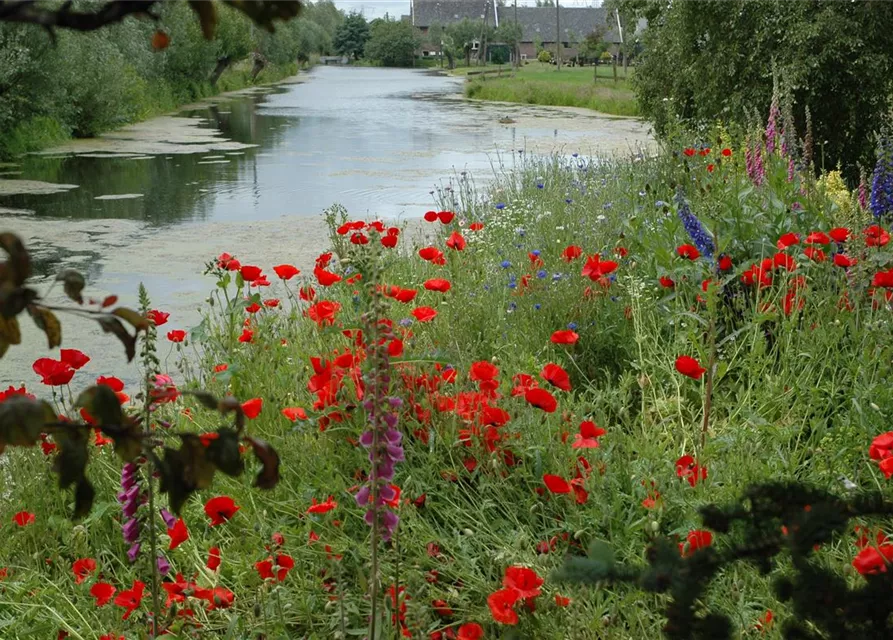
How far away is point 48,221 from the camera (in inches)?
344

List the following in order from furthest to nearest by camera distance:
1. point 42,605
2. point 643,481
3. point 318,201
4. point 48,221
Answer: point 318,201
point 48,221
point 643,481
point 42,605

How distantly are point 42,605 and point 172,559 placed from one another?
1.44 ft

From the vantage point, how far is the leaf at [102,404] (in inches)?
31.7

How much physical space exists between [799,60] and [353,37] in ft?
337

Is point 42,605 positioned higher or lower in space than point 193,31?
lower

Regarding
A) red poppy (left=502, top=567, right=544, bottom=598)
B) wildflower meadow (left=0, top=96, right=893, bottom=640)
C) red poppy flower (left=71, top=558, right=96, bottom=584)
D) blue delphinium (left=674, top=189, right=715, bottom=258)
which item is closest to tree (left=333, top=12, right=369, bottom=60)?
wildflower meadow (left=0, top=96, right=893, bottom=640)

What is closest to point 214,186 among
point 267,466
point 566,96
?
point 267,466

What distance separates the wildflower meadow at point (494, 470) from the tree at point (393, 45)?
299 ft

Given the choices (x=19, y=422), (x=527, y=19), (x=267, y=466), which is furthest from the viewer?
(x=527, y=19)

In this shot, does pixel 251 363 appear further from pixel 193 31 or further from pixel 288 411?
pixel 193 31

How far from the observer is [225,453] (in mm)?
821

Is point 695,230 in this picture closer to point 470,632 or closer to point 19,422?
point 470,632

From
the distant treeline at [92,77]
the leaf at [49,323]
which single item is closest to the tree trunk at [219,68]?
the distant treeline at [92,77]

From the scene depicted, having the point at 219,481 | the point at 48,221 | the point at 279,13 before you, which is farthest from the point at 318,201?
the point at 279,13
